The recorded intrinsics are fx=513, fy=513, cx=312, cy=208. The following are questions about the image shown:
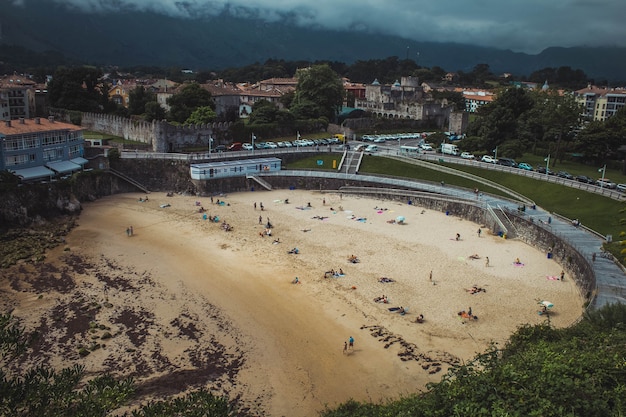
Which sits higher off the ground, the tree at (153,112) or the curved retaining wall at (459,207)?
the tree at (153,112)

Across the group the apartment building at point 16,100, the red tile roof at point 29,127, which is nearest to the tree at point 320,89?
the red tile roof at point 29,127

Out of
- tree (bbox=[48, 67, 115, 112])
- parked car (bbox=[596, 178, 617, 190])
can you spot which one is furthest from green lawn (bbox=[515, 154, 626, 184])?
tree (bbox=[48, 67, 115, 112])

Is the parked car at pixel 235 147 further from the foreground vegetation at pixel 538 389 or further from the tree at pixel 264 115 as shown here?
the foreground vegetation at pixel 538 389

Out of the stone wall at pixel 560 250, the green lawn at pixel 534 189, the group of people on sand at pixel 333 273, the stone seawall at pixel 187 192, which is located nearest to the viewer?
the stone wall at pixel 560 250

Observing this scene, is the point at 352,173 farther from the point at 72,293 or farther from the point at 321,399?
the point at 321,399

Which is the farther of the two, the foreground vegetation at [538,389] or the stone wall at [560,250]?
the stone wall at [560,250]

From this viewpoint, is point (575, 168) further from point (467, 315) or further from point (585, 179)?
point (467, 315)

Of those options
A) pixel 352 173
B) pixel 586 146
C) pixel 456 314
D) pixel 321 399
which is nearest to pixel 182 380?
pixel 321 399

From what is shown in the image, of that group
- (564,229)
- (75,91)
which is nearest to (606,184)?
(564,229)
